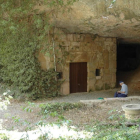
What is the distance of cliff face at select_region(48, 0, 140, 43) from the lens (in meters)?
7.39

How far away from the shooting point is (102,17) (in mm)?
7977

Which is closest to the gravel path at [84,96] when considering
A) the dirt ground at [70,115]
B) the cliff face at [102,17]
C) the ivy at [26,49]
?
the ivy at [26,49]

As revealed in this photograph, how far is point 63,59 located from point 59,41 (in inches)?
32.6

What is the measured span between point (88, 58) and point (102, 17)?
287 centimetres

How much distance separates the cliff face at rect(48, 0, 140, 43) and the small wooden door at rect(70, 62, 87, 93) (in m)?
1.65

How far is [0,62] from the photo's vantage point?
9.49 m

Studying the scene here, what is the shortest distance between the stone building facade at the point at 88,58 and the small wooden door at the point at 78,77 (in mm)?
145

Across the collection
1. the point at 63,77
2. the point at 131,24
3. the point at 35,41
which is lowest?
the point at 63,77

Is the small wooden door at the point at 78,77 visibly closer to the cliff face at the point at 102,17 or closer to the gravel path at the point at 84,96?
the gravel path at the point at 84,96

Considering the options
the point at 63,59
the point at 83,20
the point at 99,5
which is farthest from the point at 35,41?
the point at 99,5

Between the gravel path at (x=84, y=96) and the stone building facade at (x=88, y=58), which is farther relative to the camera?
the stone building facade at (x=88, y=58)

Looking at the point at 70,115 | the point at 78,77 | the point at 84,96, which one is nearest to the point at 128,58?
the point at 78,77

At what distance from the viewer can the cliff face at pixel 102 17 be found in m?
7.39

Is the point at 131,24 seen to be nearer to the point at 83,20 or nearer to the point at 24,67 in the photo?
the point at 83,20
